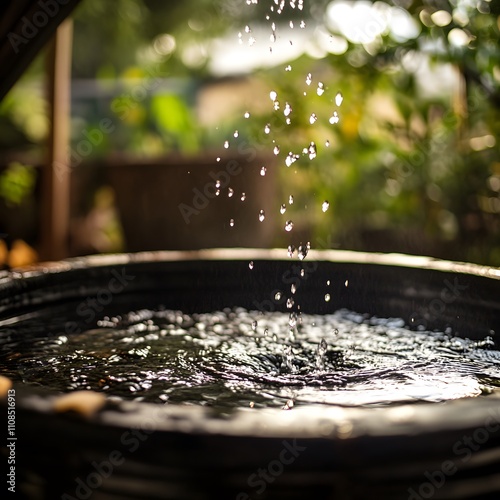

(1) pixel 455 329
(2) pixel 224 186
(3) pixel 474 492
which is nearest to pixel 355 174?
(2) pixel 224 186

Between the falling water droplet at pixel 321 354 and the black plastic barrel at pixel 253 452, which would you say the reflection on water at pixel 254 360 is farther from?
the black plastic barrel at pixel 253 452

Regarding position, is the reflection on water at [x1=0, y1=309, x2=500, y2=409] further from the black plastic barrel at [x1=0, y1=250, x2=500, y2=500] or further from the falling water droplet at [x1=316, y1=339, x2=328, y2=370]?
the black plastic barrel at [x1=0, y1=250, x2=500, y2=500]

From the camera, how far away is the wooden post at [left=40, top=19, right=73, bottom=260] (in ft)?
17.7

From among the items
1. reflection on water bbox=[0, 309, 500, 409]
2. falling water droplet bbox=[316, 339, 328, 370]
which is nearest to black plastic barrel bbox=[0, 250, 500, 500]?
reflection on water bbox=[0, 309, 500, 409]

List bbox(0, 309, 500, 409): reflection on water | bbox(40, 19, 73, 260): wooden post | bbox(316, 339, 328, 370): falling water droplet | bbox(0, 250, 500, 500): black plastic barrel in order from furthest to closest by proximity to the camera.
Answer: bbox(40, 19, 73, 260): wooden post → bbox(316, 339, 328, 370): falling water droplet → bbox(0, 309, 500, 409): reflection on water → bbox(0, 250, 500, 500): black plastic barrel

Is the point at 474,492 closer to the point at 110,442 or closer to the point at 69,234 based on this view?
the point at 110,442

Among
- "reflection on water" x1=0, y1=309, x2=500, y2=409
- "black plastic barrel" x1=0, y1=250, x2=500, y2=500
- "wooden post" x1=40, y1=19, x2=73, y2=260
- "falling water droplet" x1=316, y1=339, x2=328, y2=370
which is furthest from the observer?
"wooden post" x1=40, y1=19, x2=73, y2=260

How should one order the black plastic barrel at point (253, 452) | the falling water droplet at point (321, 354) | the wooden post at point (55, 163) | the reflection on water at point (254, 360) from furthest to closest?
1. the wooden post at point (55, 163)
2. the falling water droplet at point (321, 354)
3. the reflection on water at point (254, 360)
4. the black plastic barrel at point (253, 452)

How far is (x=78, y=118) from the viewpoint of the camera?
43.6ft

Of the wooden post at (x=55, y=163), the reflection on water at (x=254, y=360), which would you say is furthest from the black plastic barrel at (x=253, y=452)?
the wooden post at (x=55, y=163)

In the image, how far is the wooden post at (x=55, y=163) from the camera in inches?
212

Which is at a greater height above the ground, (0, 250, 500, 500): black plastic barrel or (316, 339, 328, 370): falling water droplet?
(0, 250, 500, 500): black plastic barrel

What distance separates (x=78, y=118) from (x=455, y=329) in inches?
470

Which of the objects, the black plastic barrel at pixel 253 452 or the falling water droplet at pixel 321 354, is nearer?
the black plastic barrel at pixel 253 452
